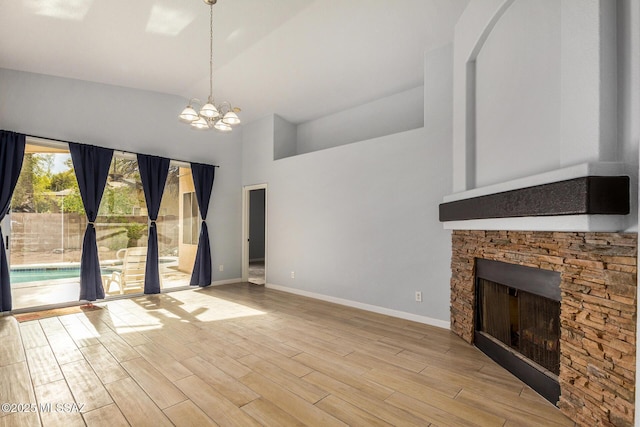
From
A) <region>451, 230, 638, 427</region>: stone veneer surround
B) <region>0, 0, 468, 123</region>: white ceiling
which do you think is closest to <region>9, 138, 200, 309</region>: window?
<region>0, 0, 468, 123</region>: white ceiling

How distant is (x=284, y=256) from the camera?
19.4ft

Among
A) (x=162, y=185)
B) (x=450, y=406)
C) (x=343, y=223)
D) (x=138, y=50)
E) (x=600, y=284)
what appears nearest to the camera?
(x=600, y=284)

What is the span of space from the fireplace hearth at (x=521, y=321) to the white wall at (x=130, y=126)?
4977 millimetres

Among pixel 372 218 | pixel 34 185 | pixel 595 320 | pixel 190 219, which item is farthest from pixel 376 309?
pixel 34 185

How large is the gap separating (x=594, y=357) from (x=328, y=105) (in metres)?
4.90

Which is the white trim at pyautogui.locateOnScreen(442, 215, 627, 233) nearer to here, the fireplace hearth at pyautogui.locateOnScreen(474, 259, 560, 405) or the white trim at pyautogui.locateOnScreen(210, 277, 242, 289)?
the fireplace hearth at pyautogui.locateOnScreen(474, 259, 560, 405)

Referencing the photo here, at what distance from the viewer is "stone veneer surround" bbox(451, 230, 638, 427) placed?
5.43 ft

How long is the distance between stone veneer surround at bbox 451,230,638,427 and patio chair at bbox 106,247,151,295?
18.8 feet

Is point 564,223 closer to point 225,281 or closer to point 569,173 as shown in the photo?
point 569,173

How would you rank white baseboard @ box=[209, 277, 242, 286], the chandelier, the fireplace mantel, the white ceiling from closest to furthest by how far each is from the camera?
the fireplace mantel
the chandelier
the white ceiling
white baseboard @ box=[209, 277, 242, 286]

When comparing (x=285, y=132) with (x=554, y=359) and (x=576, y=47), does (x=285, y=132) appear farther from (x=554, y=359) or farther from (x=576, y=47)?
(x=554, y=359)

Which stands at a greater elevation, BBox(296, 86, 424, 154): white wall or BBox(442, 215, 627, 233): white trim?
BBox(296, 86, 424, 154): white wall

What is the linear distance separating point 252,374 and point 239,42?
3.81 metres

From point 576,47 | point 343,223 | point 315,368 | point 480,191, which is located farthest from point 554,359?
point 343,223
